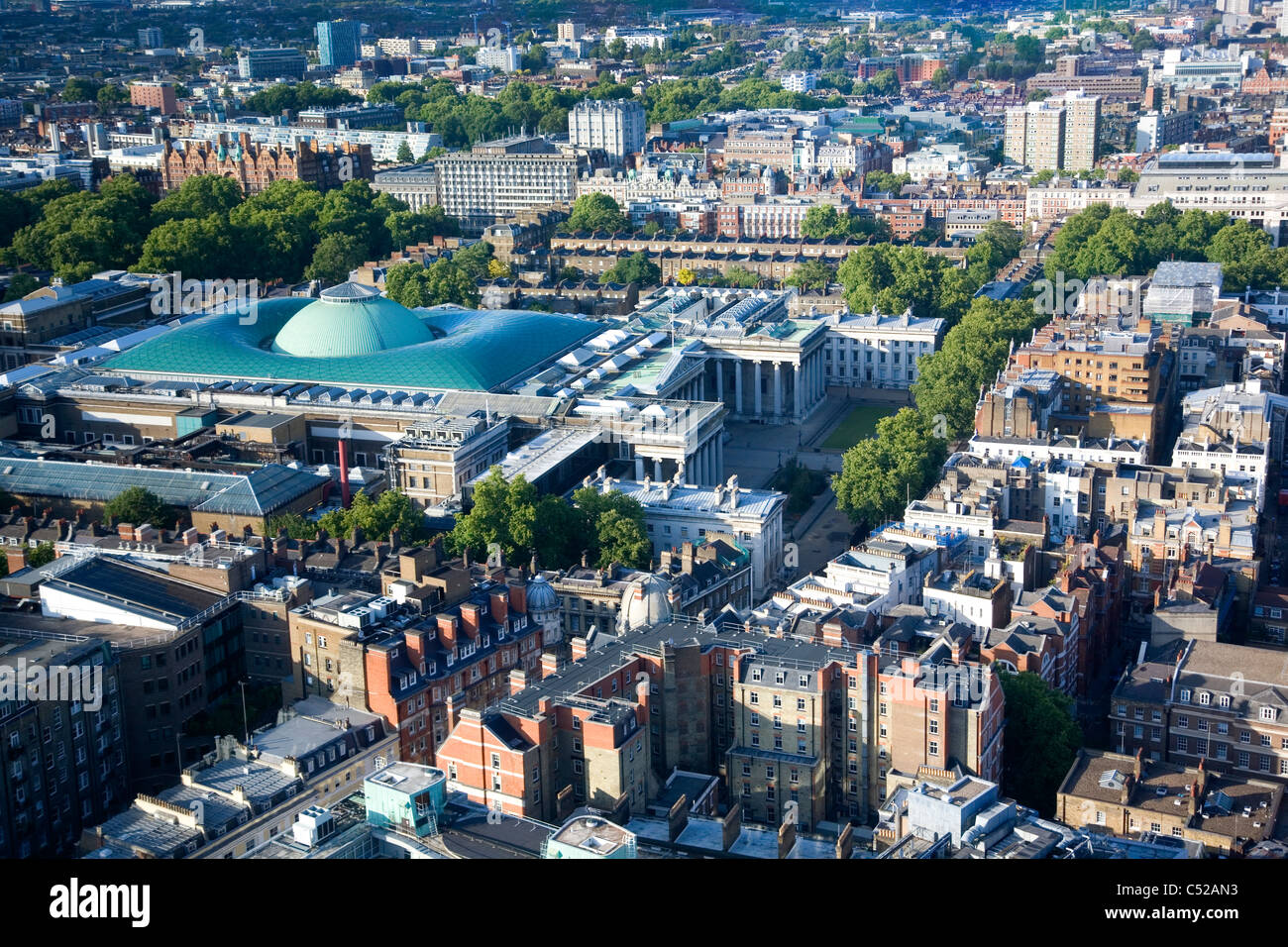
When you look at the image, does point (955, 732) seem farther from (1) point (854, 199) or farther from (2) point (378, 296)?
(1) point (854, 199)

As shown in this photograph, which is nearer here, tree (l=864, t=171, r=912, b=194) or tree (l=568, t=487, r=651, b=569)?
tree (l=568, t=487, r=651, b=569)

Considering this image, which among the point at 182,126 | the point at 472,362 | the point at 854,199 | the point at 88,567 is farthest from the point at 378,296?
the point at 182,126

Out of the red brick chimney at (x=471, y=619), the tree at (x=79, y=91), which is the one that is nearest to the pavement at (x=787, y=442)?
the red brick chimney at (x=471, y=619)

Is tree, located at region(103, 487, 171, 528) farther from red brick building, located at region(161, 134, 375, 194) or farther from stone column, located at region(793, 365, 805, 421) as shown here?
red brick building, located at region(161, 134, 375, 194)

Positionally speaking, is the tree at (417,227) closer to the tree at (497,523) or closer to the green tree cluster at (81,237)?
the green tree cluster at (81,237)

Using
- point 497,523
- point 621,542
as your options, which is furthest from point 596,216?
point 497,523

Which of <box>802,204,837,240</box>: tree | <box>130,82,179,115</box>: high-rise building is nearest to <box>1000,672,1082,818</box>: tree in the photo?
<box>802,204,837,240</box>: tree

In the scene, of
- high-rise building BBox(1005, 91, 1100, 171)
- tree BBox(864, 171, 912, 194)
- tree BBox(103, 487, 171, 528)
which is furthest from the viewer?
high-rise building BBox(1005, 91, 1100, 171)
